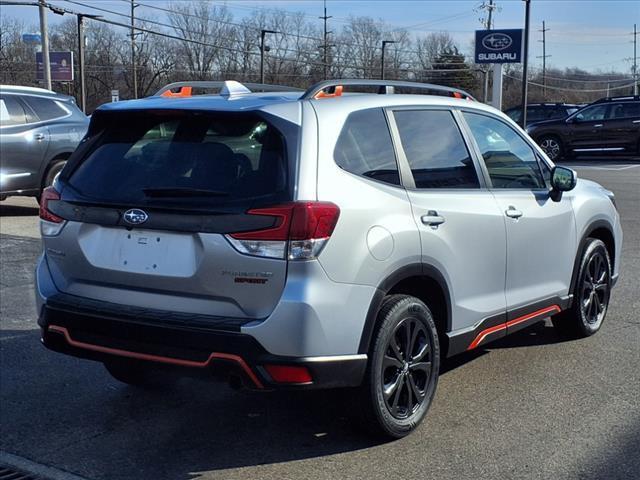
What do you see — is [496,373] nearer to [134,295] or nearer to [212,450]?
[212,450]

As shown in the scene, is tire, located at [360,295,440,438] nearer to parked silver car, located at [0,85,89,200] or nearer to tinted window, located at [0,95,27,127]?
parked silver car, located at [0,85,89,200]

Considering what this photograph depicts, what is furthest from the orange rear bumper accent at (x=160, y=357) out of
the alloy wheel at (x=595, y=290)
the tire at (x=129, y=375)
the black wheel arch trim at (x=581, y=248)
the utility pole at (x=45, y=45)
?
the utility pole at (x=45, y=45)

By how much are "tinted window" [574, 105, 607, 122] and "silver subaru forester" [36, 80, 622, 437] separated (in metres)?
23.0

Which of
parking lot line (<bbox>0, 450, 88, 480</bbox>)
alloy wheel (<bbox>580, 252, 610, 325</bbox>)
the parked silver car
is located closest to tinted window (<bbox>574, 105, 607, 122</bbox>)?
the parked silver car

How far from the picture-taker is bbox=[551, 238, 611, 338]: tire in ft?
19.7

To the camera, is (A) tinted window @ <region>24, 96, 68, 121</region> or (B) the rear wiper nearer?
(B) the rear wiper

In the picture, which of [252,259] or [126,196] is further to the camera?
[126,196]

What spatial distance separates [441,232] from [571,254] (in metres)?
1.75

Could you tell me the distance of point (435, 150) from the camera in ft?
15.4

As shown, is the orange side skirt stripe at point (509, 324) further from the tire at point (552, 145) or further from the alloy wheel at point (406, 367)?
the tire at point (552, 145)

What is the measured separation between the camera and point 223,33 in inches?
2255

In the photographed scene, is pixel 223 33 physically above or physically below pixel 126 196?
above

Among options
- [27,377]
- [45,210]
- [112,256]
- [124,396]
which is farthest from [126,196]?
[27,377]

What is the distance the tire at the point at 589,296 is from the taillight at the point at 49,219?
3.61 metres
